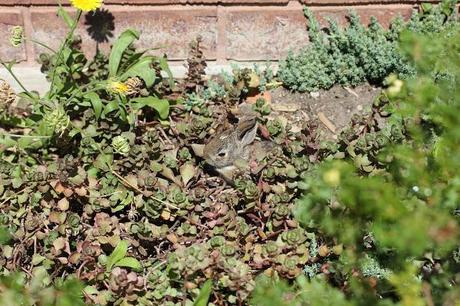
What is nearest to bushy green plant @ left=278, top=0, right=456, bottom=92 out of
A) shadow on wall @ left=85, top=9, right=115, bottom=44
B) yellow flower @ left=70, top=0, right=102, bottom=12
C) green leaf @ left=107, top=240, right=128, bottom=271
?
shadow on wall @ left=85, top=9, right=115, bottom=44

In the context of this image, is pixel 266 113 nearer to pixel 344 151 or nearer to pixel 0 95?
pixel 344 151

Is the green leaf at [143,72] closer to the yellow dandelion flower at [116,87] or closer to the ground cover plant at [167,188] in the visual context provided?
the ground cover plant at [167,188]

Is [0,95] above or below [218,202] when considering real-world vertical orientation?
above

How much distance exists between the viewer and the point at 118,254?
9.20 feet

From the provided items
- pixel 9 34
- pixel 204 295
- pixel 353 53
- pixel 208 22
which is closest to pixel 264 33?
pixel 208 22

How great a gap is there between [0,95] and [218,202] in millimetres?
799

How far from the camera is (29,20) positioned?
332 cm

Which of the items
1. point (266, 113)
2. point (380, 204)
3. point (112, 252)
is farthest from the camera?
point (266, 113)

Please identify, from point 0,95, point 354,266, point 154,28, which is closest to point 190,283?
point 354,266

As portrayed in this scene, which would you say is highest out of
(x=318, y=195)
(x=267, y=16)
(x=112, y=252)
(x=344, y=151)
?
(x=318, y=195)

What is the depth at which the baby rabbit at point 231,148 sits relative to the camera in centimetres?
298

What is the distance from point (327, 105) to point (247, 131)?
46 cm

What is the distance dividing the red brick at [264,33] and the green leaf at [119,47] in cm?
38

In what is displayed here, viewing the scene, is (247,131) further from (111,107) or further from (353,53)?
(353,53)
